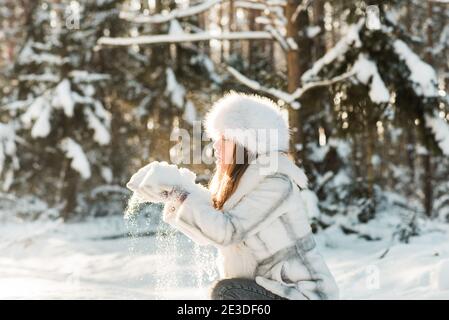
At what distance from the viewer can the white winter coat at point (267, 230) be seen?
321cm

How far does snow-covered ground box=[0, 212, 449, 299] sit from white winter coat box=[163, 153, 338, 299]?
1.73 metres

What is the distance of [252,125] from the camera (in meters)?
3.46

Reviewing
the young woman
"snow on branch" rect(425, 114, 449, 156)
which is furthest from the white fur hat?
"snow on branch" rect(425, 114, 449, 156)

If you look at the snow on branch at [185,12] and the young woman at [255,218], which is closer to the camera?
the young woman at [255,218]

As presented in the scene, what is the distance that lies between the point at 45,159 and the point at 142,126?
2486mm

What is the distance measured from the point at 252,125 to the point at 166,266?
5.46 metres

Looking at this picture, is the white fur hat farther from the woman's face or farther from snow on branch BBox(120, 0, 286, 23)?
snow on branch BBox(120, 0, 286, 23)

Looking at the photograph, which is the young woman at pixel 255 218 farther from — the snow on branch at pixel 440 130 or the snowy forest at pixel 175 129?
the snow on branch at pixel 440 130

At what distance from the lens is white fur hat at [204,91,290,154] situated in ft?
11.3

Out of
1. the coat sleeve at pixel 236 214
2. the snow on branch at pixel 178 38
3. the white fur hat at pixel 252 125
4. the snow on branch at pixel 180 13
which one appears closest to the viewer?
the coat sleeve at pixel 236 214

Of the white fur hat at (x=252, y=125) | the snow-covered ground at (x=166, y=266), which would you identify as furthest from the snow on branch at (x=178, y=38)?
the white fur hat at (x=252, y=125)

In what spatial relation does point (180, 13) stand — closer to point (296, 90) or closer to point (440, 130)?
point (296, 90)

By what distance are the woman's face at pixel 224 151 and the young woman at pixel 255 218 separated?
1.9 inches
